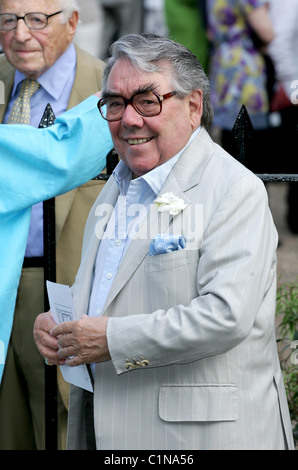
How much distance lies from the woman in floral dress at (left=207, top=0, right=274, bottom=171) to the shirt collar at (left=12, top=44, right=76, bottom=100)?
8.39ft

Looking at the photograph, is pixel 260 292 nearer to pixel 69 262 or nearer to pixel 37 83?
pixel 69 262

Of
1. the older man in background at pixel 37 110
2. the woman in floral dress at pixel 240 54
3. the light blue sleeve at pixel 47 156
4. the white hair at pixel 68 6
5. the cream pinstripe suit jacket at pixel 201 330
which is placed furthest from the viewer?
the woman in floral dress at pixel 240 54

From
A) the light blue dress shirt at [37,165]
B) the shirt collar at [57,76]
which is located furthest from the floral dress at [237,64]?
the light blue dress shirt at [37,165]

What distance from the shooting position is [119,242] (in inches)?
112

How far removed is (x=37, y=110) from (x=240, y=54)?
280 centimetres

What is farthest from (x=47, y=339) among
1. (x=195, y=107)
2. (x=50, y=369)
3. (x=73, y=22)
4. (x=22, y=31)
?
(x=73, y=22)

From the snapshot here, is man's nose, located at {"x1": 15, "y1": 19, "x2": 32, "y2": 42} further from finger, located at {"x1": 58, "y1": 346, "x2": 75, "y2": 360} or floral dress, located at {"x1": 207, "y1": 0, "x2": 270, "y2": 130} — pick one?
floral dress, located at {"x1": 207, "y1": 0, "x2": 270, "y2": 130}

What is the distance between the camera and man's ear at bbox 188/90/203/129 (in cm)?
282

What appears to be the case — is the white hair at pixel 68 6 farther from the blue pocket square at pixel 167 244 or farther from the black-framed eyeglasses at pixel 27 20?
the blue pocket square at pixel 167 244

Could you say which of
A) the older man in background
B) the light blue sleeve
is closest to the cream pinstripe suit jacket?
the light blue sleeve

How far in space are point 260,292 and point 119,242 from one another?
1.64 ft

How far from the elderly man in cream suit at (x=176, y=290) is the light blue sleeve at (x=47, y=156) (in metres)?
0.38

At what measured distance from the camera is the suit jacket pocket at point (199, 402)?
8.53 ft
